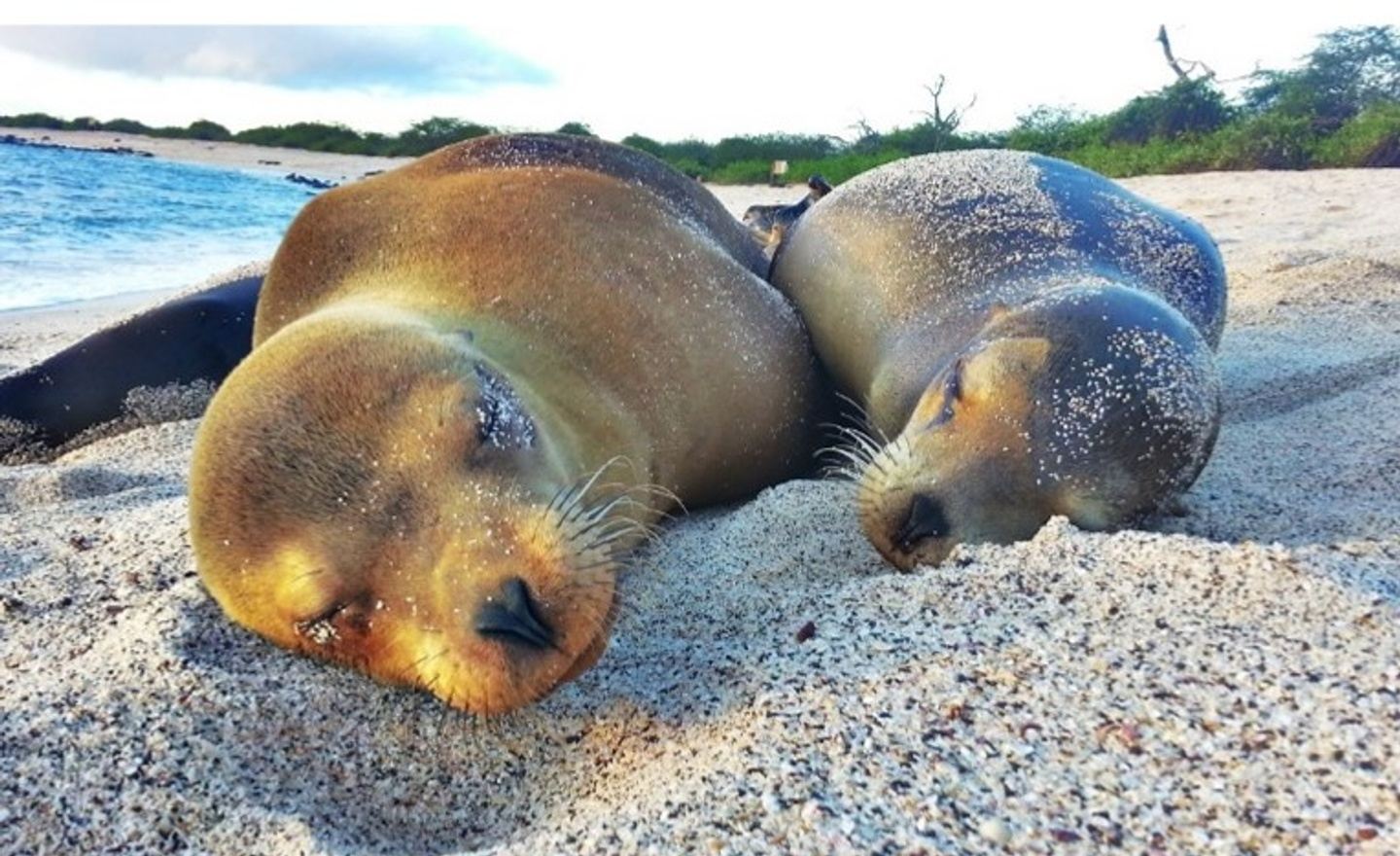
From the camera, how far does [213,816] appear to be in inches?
68.6

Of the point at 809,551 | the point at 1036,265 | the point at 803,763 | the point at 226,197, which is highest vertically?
the point at 1036,265

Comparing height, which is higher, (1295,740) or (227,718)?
(1295,740)

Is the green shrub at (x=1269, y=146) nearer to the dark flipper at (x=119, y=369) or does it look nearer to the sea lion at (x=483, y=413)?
the sea lion at (x=483, y=413)

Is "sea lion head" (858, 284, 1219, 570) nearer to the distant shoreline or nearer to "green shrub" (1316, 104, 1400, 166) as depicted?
"green shrub" (1316, 104, 1400, 166)

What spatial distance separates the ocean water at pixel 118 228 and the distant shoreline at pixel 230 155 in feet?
31.4

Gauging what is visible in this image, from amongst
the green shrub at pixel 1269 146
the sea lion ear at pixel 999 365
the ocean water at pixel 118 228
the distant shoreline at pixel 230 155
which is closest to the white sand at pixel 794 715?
the sea lion ear at pixel 999 365

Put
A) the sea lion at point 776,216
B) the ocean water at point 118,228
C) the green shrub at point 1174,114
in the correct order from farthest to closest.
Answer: the green shrub at point 1174,114
the ocean water at point 118,228
the sea lion at point 776,216

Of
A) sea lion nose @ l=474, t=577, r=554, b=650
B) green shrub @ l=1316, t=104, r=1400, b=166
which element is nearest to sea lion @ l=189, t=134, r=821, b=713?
sea lion nose @ l=474, t=577, r=554, b=650

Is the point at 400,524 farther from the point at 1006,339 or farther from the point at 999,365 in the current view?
the point at 1006,339

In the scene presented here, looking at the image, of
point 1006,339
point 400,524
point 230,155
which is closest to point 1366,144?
point 1006,339

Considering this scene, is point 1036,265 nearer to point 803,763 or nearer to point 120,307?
point 803,763

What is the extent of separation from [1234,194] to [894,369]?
10.2m

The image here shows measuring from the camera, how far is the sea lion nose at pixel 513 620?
1.94 meters

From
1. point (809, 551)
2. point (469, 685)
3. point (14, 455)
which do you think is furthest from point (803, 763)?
point (14, 455)
